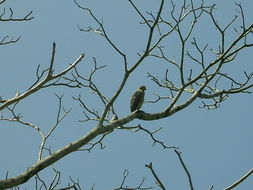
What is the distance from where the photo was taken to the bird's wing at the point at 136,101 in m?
10.3

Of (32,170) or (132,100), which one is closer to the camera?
(32,170)

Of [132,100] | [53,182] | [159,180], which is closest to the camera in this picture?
[159,180]

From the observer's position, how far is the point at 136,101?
1036cm

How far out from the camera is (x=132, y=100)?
416 inches

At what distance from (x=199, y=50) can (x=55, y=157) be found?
2847 mm

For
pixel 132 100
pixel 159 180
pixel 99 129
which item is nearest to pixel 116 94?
pixel 99 129

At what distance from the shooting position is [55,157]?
17.5 feet

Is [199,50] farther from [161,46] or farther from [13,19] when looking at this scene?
[13,19]

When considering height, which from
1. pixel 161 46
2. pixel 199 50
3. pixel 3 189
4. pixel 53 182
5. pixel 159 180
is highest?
pixel 161 46

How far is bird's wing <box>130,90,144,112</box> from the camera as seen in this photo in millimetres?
10312

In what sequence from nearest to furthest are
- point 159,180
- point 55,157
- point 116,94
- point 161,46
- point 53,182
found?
point 159,180 → point 55,157 → point 116,94 → point 53,182 → point 161,46

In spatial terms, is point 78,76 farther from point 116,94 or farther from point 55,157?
point 55,157

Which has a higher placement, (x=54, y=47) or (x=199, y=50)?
(x=199, y=50)

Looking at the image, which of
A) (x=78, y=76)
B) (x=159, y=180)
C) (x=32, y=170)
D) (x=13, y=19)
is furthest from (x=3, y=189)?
(x=13, y=19)
